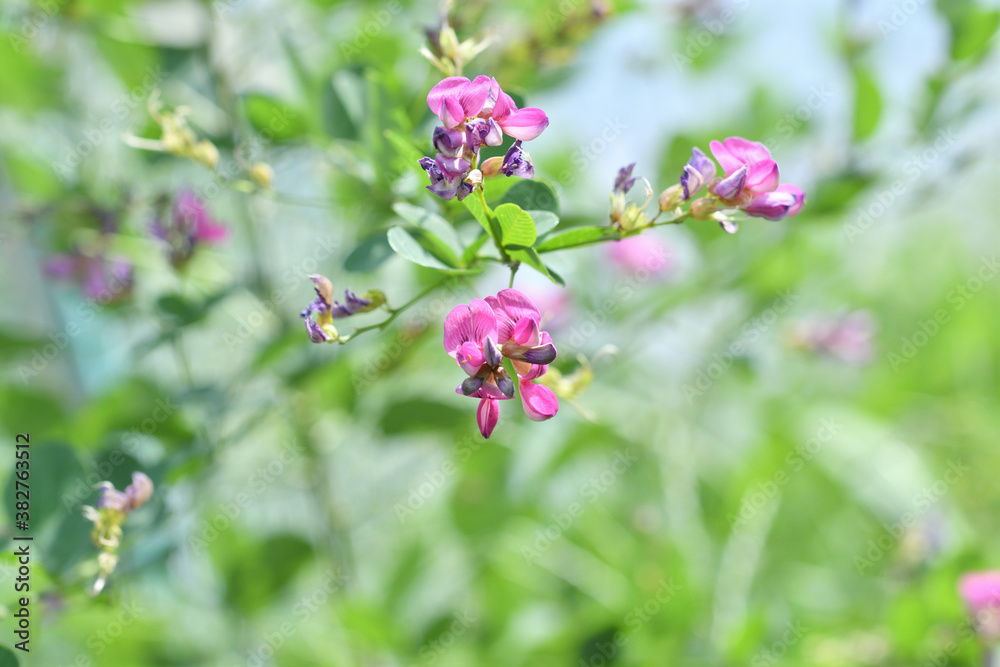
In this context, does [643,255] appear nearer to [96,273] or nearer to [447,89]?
[96,273]

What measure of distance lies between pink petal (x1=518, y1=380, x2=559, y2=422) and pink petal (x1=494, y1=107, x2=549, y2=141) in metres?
0.12

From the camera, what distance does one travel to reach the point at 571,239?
39cm

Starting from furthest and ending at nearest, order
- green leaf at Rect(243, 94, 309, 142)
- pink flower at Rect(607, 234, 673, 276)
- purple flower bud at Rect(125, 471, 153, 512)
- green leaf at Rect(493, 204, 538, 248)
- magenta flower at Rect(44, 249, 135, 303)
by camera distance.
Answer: pink flower at Rect(607, 234, 673, 276)
magenta flower at Rect(44, 249, 135, 303)
green leaf at Rect(243, 94, 309, 142)
purple flower bud at Rect(125, 471, 153, 512)
green leaf at Rect(493, 204, 538, 248)

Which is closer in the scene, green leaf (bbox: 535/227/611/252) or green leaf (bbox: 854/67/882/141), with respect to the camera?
green leaf (bbox: 535/227/611/252)

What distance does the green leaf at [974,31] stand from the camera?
694 mm

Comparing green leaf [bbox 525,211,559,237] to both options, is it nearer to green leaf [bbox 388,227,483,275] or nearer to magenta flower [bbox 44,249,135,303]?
green leaf [bbox 388,227,483,275]

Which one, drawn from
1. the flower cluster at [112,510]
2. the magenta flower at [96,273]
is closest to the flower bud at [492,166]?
the flower cluster at [112,510]

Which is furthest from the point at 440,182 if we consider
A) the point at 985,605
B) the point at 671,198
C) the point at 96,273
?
the point at 985,605

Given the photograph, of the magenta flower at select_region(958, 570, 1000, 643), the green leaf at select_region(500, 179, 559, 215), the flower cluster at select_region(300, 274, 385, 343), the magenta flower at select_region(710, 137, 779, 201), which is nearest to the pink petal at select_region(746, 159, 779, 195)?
the magenta flower at select_region(710, 137, 779, 201)

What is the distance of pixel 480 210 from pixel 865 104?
1.84ft

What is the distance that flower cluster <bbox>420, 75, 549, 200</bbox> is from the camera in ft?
1.13

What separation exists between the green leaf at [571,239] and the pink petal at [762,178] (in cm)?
8

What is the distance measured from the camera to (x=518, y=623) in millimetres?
863

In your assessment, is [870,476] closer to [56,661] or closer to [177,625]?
[177,625]
